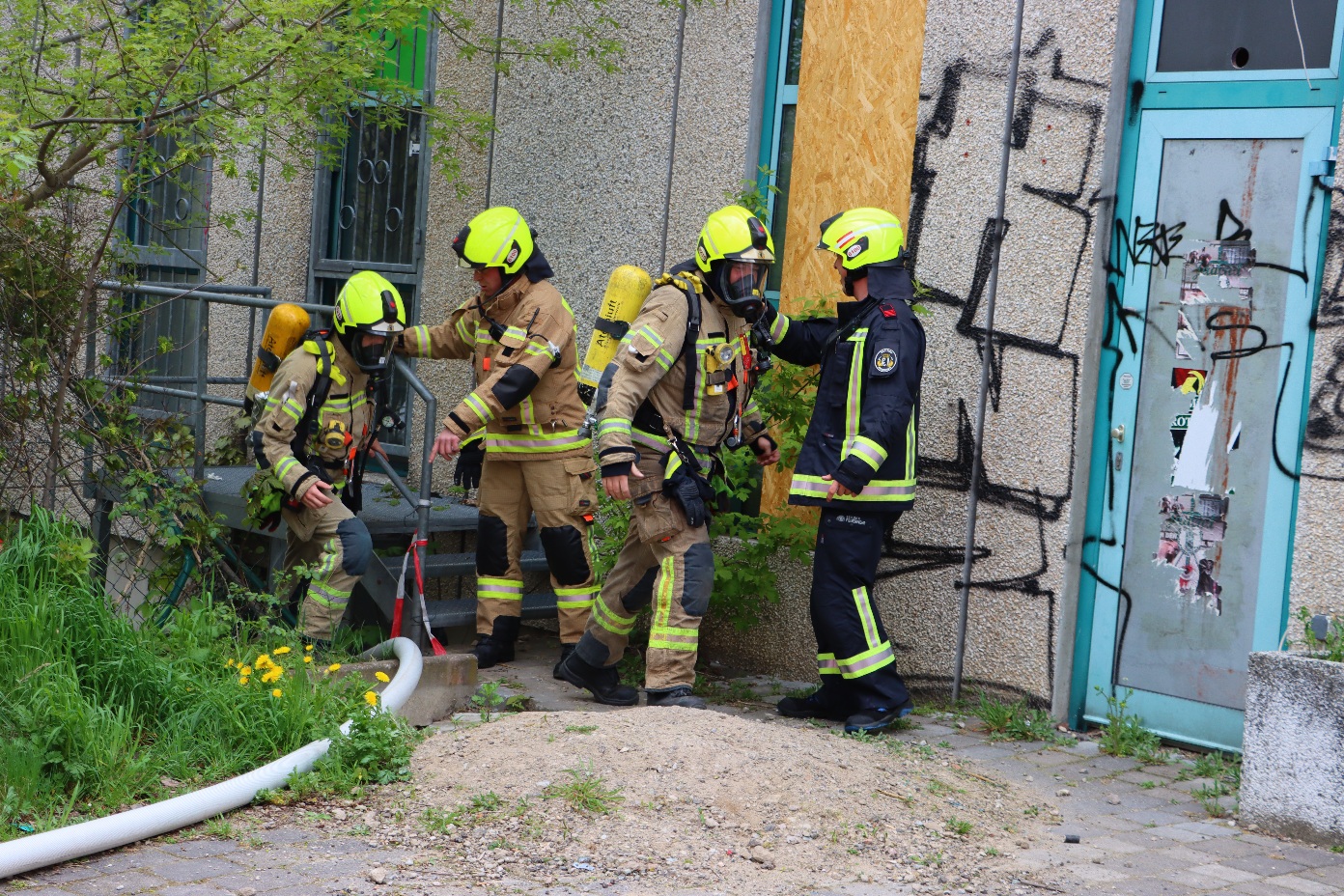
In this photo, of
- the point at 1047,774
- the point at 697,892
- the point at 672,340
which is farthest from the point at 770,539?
the point at 697,892

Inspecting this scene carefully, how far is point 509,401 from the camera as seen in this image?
6.16m

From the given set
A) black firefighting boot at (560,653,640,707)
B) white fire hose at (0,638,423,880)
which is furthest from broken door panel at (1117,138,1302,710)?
white fire hose at (0,638,423,880)

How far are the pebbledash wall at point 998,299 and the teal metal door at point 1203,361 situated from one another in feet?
0.37

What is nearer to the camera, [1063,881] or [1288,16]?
[1063,881]

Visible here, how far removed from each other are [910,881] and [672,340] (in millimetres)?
2455

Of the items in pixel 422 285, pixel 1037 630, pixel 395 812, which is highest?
pixel 422 285

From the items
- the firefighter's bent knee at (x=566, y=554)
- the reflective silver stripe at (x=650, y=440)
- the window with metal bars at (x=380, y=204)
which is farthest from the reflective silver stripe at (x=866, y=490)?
the window with metal bars at (x=380, y=204)

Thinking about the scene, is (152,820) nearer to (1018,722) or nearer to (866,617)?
(866,617)

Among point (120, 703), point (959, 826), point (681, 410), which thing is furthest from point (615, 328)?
point (959, 826)

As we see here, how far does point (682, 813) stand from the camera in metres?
4.27

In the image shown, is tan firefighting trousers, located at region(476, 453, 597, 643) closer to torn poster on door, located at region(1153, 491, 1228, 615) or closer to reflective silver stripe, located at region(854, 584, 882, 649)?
reflective silver stripe, located at region(854, 584, 882, 649)

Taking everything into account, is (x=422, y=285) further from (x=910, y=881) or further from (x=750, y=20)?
(x=910, y=881)

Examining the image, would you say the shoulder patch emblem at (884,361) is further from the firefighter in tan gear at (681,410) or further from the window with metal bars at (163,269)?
the window with metal bars at (163,269)

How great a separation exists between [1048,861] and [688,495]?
2081 millimetres
